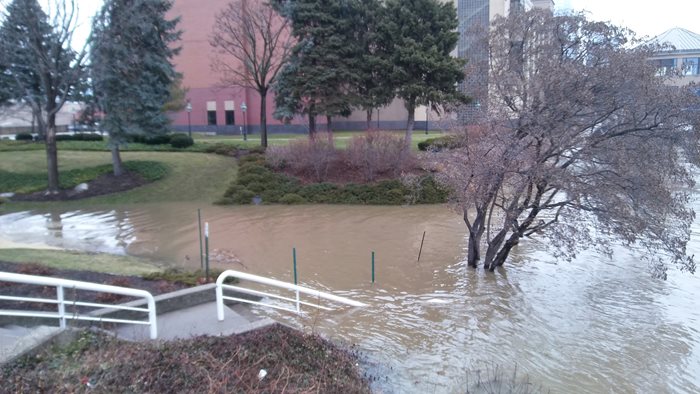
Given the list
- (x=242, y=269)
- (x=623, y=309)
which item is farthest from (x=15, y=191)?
(x=623, y=309)

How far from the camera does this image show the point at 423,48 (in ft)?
83.7

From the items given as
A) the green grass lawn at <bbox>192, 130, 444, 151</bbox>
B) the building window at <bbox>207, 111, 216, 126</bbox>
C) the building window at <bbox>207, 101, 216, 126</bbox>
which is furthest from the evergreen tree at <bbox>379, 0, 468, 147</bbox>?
the building window at <bbox>207, 111, 216, 126</bbox>

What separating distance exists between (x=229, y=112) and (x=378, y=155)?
1240 inches

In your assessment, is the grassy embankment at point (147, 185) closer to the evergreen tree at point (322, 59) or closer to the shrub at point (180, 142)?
the shrub at point (180, 142)

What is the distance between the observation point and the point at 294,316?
9.45 m

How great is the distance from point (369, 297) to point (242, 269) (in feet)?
12.3

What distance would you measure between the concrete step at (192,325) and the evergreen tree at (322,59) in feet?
65.6

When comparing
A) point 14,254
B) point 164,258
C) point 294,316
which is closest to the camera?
point 294,316

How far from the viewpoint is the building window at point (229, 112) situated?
51.9 m

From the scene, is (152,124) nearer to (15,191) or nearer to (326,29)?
(15,191)

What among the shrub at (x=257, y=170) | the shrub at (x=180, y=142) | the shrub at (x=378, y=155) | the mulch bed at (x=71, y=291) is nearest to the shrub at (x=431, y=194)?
the shrub at (x=378, y=155)

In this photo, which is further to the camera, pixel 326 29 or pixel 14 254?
pixel 326 29

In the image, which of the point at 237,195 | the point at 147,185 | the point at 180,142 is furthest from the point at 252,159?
the point at 180,142

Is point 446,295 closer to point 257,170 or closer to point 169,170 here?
point 257,170
